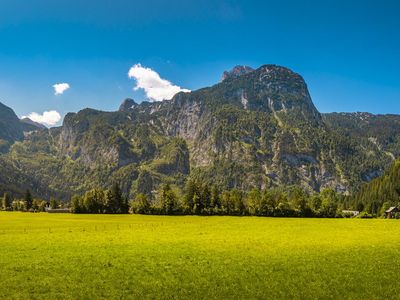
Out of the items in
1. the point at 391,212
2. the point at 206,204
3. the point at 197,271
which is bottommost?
the point at 391,212

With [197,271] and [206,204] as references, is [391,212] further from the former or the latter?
[197,271]

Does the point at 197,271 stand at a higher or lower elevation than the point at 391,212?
higher

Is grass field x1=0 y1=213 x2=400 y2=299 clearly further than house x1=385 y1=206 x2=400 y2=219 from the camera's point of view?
No

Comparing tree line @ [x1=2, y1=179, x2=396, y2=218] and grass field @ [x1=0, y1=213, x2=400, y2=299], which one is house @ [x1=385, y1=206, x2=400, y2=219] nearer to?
tree line @ [x1=2, y1=179, x2=396, y2=218]

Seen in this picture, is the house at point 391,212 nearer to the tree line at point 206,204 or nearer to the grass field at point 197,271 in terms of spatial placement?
the tree line at point 206,204

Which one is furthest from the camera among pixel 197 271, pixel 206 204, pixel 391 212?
pixel 391 212

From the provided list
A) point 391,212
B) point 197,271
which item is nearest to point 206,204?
point 391,212

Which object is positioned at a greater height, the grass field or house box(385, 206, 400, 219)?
the grass field

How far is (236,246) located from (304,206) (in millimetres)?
116151

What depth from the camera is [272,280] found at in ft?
96.0

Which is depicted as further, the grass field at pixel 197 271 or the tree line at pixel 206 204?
the tree line at pixel 206 204

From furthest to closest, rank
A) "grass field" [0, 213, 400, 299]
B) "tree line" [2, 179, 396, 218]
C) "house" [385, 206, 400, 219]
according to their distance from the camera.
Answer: "house" [385, 206, 400, 219], "tree line" [2, 179, 396, 218], "grass field" [0, 213, 400, 299]

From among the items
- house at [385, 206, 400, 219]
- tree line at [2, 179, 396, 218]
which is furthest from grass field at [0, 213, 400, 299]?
house at [385, 206, 400, 219]

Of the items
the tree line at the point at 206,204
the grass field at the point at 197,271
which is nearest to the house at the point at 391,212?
the tree line at the point at 206,204
